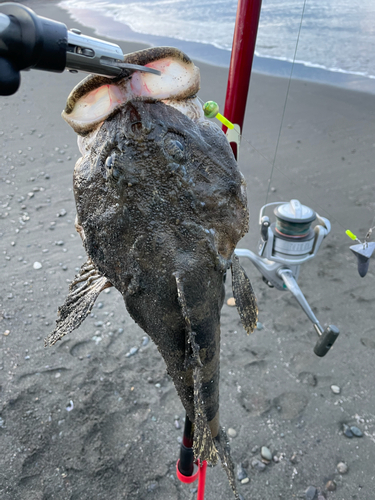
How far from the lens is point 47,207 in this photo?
595 cm

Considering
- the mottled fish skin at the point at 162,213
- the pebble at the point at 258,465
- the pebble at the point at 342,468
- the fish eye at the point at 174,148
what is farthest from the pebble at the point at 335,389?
the fish eye at the point at 174,148

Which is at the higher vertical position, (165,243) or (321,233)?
(165,243)

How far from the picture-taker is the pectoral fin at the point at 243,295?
61.5 inches

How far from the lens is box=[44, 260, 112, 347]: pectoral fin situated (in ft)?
5.08

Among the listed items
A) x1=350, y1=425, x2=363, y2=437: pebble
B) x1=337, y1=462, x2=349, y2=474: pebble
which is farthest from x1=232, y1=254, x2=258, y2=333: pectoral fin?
x1=350, y1=425, x2=363, y2=437: pebble

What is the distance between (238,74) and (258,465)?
2868mm

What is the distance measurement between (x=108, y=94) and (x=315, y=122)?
354 centimetres

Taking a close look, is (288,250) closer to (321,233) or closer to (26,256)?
(321,233)

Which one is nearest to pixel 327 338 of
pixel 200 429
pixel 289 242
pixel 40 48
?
pixel 289 242

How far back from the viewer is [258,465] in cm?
291

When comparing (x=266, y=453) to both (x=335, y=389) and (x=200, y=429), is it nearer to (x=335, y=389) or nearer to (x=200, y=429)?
(x=335, y=389)

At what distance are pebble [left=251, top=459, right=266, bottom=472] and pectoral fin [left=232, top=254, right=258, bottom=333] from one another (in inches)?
74.0

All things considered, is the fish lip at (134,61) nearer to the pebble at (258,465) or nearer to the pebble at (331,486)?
the pebble at (258,465)

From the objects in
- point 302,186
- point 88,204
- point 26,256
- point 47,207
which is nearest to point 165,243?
point 88,204
